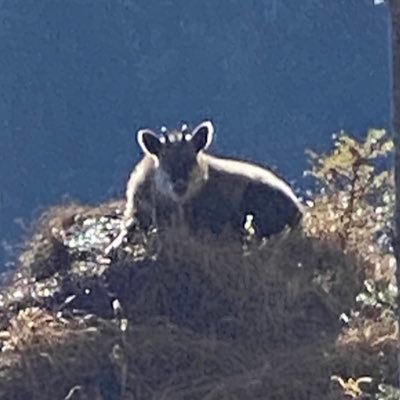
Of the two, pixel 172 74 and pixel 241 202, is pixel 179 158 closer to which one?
pixel 241 202

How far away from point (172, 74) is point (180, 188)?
208ft

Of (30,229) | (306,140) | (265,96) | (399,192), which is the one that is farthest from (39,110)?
(399,192)

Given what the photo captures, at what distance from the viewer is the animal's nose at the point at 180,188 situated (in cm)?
1277

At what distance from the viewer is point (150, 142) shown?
44.7 ft

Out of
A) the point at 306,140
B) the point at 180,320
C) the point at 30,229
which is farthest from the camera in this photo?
the point at 306,140

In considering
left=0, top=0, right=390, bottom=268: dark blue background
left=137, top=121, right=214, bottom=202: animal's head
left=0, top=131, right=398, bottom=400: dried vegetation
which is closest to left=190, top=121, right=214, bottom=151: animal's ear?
left=137, top=121, right=214, bottom=202: animal's head

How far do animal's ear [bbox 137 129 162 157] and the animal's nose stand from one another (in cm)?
74

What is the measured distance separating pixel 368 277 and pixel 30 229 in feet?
8.06

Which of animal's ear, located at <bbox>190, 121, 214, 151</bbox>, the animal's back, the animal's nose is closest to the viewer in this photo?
the animal's back

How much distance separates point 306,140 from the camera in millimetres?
64125

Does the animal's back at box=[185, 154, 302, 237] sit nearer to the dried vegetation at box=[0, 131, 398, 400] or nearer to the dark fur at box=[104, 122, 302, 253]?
the dark fur at box=[104, 122, 302, 253]

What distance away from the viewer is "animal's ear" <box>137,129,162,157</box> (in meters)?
13.6

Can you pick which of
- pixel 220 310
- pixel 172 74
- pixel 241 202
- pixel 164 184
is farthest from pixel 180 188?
pixel 172 74

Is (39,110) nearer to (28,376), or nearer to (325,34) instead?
(325,34)
